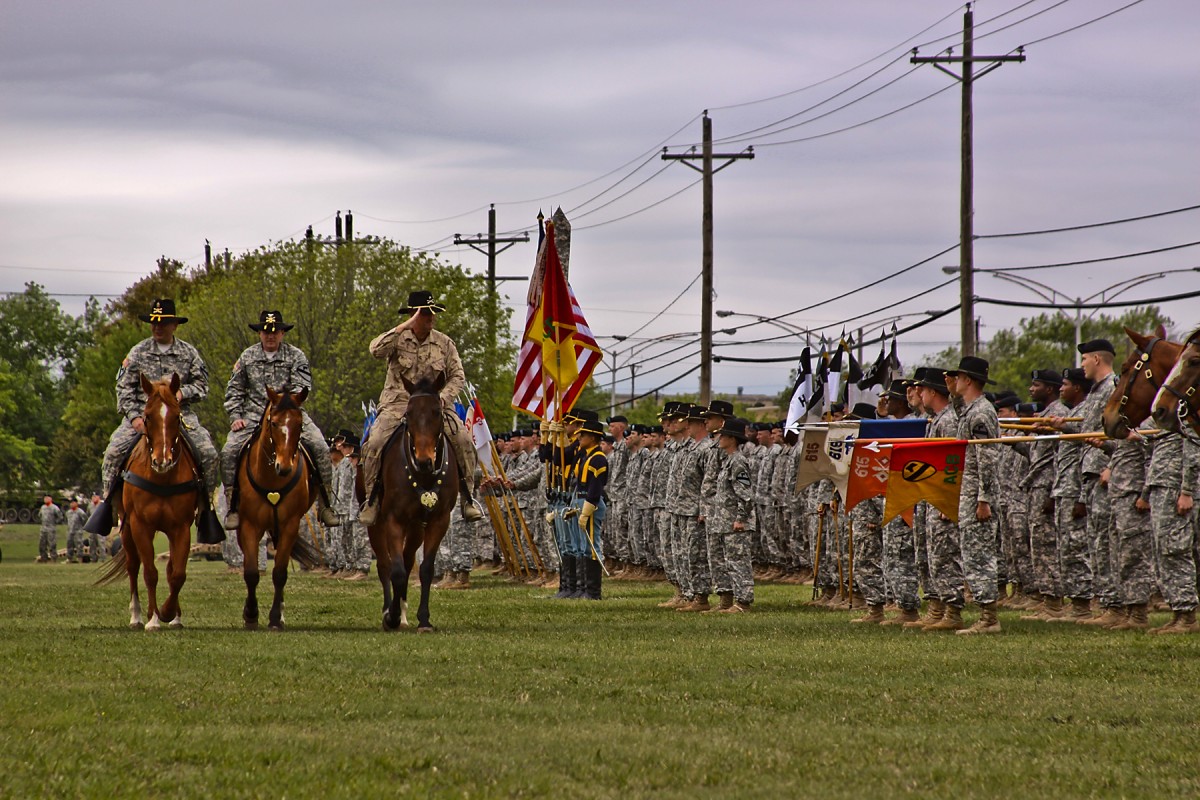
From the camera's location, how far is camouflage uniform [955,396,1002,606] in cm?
1464

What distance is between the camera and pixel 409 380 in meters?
15.0

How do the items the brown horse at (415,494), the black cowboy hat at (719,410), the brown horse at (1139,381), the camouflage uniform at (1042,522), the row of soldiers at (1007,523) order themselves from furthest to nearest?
the black cowboy hat at (719,410) < the camouflage uniform at (1042,522) < the brown horse at (415,494) < the row of soldiers at (1007,523) < the brown horse at (1139,381)

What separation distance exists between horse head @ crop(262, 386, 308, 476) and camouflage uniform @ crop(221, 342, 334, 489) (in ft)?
2.32

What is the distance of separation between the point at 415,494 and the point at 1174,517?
265 inches

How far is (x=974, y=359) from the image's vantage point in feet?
49.3

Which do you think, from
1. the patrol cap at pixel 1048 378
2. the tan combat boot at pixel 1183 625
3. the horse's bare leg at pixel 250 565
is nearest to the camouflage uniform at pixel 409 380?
the horse's bare leg at pixel 250 565

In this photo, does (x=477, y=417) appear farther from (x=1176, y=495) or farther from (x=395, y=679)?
(x=395, y=679)

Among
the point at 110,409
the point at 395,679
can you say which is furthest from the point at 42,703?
the point at 110,409

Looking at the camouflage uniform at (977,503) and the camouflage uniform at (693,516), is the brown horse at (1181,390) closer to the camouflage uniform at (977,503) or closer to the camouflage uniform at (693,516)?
the camouflage uniform at (977,503)

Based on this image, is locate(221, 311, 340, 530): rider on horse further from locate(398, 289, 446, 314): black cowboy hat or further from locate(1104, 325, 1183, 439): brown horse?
locate(1104, 325, 1183, 439): brown horse

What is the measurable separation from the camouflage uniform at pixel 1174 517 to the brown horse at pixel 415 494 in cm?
630

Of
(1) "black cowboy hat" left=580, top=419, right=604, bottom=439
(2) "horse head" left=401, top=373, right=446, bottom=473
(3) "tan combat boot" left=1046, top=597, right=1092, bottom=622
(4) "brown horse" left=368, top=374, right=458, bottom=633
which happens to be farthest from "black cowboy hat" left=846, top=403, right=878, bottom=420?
(2) "horse head" left=401, top=373, right=446, bottom=473

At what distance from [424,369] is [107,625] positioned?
393 cm

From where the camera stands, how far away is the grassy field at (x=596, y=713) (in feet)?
22.5
